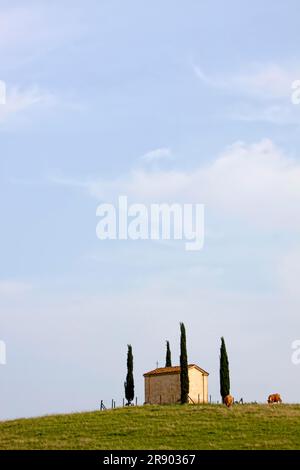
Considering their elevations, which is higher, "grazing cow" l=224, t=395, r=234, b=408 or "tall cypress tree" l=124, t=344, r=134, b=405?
"tall cypress tree" l=124, t=344, r=134, b=405

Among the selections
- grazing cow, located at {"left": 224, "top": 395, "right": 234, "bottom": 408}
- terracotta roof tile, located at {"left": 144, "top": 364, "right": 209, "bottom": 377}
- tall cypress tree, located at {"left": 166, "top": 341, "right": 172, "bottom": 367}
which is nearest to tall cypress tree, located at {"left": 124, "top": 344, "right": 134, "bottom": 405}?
terracotta roof tile, located at {"left": 144, "top": 364, "right": 209, "bottom": 377}

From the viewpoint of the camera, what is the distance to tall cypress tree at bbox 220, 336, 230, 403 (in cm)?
6662

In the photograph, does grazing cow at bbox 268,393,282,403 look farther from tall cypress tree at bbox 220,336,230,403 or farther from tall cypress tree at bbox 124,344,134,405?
tall cypress tree at bbox 124,344,134,405

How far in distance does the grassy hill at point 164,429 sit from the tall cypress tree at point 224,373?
15.3 ft

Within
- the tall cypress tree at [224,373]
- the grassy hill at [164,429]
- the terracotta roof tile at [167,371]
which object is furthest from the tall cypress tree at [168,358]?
the grassy hill at [164,429]

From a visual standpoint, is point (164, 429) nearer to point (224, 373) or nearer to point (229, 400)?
point (229, 400)

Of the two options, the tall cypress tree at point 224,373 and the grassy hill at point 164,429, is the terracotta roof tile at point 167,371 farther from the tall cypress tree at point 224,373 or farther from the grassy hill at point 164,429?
the grassy hill at point 164,429

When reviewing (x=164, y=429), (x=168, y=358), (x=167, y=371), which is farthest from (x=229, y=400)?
(x=164, y=429)

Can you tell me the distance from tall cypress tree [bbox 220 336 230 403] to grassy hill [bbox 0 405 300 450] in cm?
467

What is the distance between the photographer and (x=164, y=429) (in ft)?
163

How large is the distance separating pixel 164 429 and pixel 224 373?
18633 millimetres

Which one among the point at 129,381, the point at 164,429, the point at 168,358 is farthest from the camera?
the point at 168,358

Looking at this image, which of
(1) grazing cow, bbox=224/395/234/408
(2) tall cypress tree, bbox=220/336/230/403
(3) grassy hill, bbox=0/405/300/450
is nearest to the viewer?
(3) grassy hill, bbox=0/405/300/450
